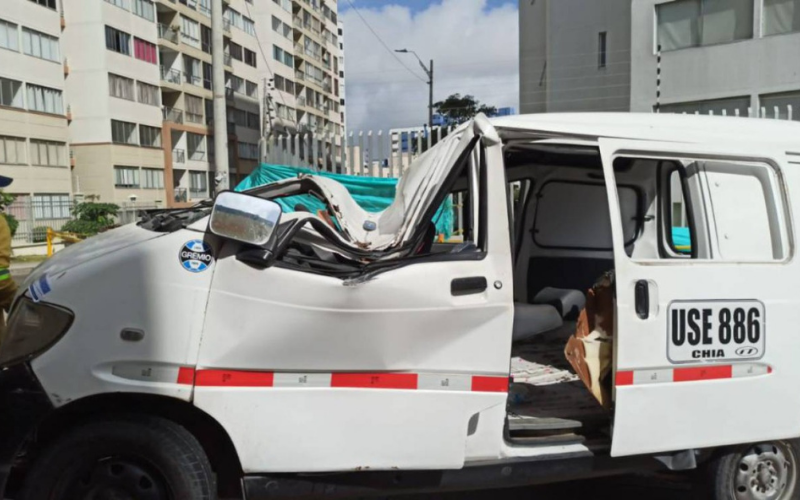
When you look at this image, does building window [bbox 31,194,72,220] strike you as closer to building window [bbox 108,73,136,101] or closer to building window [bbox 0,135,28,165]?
building window [bbox 0,135,28,165]

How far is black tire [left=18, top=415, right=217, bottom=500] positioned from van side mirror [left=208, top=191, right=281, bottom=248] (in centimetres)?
85

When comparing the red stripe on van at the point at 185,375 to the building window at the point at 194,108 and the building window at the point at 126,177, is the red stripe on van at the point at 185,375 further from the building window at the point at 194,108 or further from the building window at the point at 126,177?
the building window at the point at 194,108

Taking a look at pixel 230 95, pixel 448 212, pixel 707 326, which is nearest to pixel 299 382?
pixel 707 326

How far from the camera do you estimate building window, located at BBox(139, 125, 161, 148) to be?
44.8 m

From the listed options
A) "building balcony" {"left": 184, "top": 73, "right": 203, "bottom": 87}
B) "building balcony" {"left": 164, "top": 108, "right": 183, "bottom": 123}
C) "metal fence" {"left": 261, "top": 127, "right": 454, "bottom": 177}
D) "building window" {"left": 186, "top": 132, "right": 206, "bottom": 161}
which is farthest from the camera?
"building window" {"left": 186, "top": 132, "right": 206, "bottom": 161}

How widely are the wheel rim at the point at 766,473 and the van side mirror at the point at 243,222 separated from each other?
2.67 m

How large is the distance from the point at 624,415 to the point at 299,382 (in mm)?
1527

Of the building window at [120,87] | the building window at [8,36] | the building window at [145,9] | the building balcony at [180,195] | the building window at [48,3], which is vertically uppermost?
the building window at [145,9]

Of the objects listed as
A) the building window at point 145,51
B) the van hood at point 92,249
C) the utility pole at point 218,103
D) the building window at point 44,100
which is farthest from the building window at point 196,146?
the van hood at point 92,249

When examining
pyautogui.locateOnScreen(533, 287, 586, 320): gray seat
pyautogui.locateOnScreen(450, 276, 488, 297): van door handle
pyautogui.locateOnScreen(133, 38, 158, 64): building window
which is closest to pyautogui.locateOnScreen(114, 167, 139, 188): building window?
pyautogui.locateOnScreen(133, 38, 158, 64): building window

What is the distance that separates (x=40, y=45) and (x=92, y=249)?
40856 millimetres

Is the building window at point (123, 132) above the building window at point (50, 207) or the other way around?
above

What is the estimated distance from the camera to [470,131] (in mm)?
3018

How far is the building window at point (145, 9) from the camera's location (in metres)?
43.5
